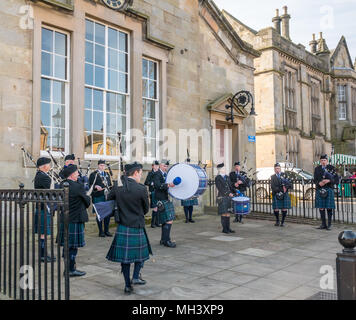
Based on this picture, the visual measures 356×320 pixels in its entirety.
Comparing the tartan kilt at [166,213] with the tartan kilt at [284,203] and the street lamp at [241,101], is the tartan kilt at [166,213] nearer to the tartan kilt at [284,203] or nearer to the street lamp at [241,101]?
the tartan kilt at [284,203]

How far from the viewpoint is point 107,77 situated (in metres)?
9.85

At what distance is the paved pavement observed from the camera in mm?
4504

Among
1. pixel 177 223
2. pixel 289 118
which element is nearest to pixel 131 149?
pixel 177 223

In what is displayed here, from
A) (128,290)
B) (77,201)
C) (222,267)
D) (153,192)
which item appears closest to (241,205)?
(153,192)

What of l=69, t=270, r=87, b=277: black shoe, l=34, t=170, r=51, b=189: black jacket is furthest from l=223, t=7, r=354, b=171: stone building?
l=69, t=270, r=87, b=277: black shoe

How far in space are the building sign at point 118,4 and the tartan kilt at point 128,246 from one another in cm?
703

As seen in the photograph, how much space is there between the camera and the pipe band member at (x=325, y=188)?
945 centimetres

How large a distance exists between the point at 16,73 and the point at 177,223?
5.82 meters

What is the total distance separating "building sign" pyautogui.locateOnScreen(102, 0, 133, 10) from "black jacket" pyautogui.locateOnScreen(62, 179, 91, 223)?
6.17 meters

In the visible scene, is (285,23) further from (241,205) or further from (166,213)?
(166,213)

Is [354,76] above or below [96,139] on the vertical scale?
above
